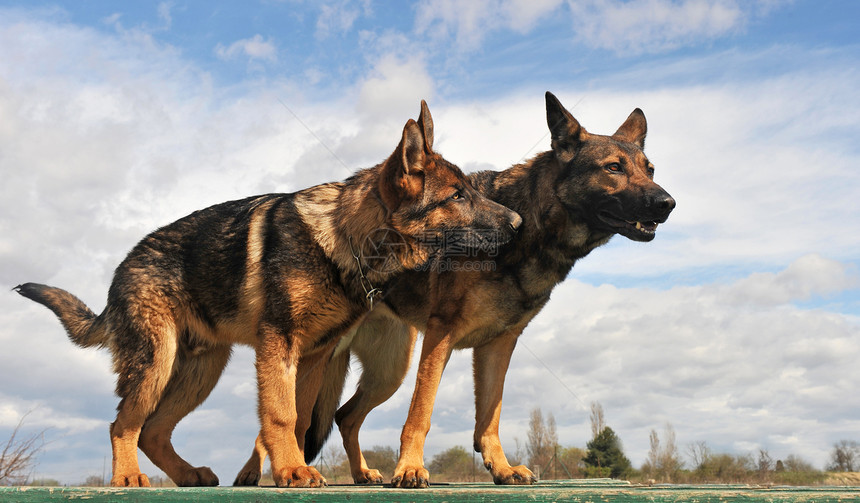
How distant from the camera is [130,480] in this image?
5.10m

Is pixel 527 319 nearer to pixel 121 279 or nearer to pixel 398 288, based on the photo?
pixel 398 288

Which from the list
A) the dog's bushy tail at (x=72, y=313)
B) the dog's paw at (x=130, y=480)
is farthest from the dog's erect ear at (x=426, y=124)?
the dog's bushy tail at (x=72, y=313)

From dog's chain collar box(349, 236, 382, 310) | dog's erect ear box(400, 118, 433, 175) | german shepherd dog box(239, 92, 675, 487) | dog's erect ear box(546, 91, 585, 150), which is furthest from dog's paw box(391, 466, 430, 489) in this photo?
dog's erect ear box(546, 91, 585, 150)

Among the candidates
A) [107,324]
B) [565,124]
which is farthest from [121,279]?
[565,124]

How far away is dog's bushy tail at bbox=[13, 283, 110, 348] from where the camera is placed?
21.0 ft

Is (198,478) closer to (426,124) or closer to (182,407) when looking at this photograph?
(182,407)

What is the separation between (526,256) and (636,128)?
2.15m

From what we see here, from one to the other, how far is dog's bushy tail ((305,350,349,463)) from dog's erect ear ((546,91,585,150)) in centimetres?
311

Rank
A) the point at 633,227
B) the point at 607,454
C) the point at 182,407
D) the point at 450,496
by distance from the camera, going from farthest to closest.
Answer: the point at 607,454 < the point at 182,407 < the point at 633,227 < the point at 450,496

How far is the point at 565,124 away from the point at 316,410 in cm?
382

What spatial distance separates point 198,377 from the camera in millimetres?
6223

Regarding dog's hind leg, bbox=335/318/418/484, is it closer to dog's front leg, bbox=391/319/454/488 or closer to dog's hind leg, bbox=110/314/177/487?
dog's front leg, bbox=391/319/454/488

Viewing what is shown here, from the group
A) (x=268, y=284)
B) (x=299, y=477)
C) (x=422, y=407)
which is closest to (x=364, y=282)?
(x=268, y=284)

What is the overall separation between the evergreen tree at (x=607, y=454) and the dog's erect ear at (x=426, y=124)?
16.9m
